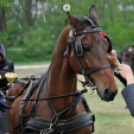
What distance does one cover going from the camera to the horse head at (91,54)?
3266mm

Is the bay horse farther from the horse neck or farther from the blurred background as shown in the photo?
the blurred background

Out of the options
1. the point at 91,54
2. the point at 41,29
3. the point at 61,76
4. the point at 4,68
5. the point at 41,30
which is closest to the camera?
the point at 91,54

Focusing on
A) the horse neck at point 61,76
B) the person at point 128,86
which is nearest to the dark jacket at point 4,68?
the horse neck at point 61,76

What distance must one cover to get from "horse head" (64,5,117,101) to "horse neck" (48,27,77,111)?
4.8 inches

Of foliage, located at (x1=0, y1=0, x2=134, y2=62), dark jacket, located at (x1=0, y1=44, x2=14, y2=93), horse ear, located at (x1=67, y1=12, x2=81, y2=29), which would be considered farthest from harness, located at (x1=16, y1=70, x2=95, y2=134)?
foliage, located at (x1=0, y1=0, x2=134, y2=62)

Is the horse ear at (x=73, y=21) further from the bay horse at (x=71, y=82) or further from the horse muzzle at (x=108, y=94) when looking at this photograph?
the horse muzzle at (x=108, y=94)

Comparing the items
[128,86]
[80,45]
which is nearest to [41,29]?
[80,45]

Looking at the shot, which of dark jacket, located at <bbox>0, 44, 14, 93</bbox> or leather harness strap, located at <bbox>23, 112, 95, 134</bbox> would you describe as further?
dark jacket, located at <bbox>0, 44, 14, 93</bbox>

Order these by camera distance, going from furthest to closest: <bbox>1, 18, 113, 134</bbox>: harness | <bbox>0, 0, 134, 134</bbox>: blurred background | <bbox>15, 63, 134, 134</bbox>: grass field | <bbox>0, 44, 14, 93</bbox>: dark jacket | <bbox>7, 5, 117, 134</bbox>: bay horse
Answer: <bbox>0, 0, 134, 134</bbox>: blurred background < <bbox>15, 63, 134, 134</bbox>: grass field < <bbox>0, 44, 14, 93</bbox>: dark jacket < <bbox>1, 18, 113, 134</bbox>: harness < <bbox>7, 5, 117, 134</bbox>: bay horse

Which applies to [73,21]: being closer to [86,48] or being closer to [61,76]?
[86,48]

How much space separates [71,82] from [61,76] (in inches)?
5.7

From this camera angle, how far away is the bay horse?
11.0ft

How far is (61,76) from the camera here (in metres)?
3.78

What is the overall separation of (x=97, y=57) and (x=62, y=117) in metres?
0.98
